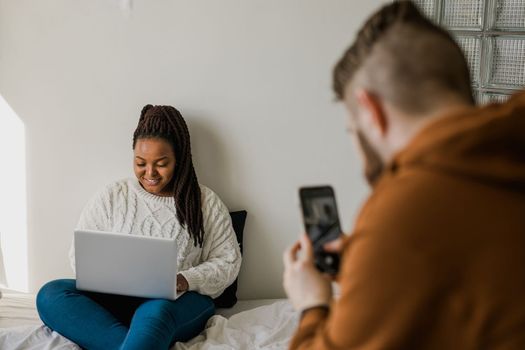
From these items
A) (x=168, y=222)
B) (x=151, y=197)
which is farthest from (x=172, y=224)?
(x=151, y=197)

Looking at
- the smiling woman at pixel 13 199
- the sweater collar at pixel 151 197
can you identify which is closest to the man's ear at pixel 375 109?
the sweater collar at pixel 151 197

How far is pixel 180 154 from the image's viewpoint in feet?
7.55

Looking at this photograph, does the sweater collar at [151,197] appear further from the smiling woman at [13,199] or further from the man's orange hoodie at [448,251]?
the man's orange hoodie at [448,251]

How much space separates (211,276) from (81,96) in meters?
0.79

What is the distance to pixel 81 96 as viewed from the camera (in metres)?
2.42

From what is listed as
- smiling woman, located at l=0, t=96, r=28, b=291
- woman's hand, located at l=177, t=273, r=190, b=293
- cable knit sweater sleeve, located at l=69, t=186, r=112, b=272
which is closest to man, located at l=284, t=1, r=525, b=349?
woman's hand, located at l=177, t=273, r=190, b=293

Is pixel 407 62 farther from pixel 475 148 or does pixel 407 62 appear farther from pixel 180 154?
pixel 180 154

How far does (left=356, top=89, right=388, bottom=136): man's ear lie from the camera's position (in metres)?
0.92

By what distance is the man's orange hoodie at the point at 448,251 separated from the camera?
812mm

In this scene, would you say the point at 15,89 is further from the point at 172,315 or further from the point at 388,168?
the point at 388,168

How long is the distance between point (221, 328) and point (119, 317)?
32 cm

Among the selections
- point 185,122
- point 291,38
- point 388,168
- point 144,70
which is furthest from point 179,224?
point 388,168

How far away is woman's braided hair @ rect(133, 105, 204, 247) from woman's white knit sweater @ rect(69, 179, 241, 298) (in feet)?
0.09

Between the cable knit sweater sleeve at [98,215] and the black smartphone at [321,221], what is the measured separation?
3.88ft
